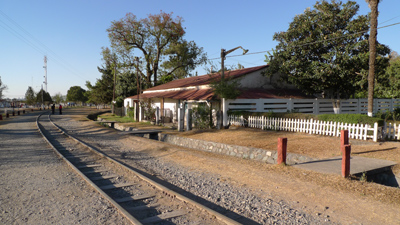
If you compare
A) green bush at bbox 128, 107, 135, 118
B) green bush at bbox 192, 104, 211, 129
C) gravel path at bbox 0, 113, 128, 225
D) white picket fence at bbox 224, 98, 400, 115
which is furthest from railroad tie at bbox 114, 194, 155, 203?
green bush at bbox 128, 107, 135, 118

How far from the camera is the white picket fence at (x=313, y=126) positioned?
11133 mm

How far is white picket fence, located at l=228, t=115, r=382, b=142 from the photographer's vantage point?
11133 mm

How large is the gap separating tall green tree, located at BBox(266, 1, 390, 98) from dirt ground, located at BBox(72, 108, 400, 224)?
27.0 feet

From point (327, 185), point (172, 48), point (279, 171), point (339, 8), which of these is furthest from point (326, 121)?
point (172, 48)

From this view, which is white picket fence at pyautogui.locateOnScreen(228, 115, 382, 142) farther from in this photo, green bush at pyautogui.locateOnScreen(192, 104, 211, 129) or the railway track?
the railway track

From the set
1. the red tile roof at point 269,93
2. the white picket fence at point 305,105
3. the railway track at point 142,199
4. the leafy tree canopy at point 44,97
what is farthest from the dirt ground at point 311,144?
the leafy tree canopy at point 44,97

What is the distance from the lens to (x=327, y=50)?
19.4 meters

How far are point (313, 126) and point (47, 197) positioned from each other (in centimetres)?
1160

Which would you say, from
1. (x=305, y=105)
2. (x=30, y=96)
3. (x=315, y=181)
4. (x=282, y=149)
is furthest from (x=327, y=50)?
(x=30, y=96)

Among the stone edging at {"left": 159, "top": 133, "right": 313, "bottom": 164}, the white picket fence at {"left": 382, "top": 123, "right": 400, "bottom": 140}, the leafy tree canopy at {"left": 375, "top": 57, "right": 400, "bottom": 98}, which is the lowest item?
the stone edging at {"left": 159, "top": 133, "right": 313, "bottom": 164}

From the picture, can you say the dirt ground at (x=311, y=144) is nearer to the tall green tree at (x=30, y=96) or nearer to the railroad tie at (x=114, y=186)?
the railroad tie at (x=114, y=186)

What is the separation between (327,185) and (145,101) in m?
23.4

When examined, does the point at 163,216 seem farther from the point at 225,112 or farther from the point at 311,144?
the point at 225,112

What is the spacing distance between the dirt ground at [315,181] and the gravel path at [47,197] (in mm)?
3287
